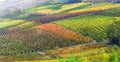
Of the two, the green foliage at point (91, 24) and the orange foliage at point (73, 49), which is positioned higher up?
the green foliage at point (91, 24)

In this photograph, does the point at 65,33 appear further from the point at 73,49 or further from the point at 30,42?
the point at 73,49

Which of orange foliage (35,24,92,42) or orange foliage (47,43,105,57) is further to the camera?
orange foliage (35,24,92,42)

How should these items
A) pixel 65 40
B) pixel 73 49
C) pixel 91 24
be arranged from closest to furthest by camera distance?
pixel 73 49 → pixel 65 40 → pixel 91 24

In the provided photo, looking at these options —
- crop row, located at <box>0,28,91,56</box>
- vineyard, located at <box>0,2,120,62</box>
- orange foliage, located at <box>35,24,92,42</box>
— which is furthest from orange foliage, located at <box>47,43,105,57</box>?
orange foliage, located at <box>35,24,92,42</box>

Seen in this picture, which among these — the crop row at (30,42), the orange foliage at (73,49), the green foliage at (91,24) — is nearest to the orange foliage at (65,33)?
the crop row at (30,42)

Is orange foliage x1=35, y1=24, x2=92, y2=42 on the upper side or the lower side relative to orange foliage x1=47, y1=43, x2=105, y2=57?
upper

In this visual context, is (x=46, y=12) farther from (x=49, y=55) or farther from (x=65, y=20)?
(x=49, y=55)

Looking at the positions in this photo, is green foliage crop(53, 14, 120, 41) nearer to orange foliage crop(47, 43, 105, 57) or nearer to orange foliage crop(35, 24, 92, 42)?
orange foliage crop(35, 24, 92, 42)

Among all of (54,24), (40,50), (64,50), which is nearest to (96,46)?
(64,50)

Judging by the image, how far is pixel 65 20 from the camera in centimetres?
11981

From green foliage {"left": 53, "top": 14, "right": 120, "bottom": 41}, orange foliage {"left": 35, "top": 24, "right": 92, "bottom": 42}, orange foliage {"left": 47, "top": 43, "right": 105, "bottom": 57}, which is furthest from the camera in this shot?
green foliage {"left": 53, "top": 14, "right": 120, "bottom": 41}

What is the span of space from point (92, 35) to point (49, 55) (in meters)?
16.9

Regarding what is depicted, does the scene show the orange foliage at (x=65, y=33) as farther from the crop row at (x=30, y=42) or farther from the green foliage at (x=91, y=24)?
the green foliage at (x=91, y=24)

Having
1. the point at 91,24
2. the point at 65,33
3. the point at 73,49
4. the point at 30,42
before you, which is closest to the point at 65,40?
the point at 65,33
